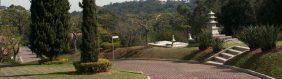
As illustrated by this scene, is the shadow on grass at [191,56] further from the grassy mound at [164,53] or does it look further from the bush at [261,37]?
the bush at [261,37]

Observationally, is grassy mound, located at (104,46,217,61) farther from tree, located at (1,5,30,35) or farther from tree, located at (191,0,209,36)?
tree, located at (191,0,209,36)

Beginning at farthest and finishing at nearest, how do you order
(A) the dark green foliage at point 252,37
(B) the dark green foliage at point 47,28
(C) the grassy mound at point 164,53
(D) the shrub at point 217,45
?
(B) the dark green foliage at point 47,28
(C) the grassy mound at point 164,53
(D) the shrub at point 217,45
(A) the dark green foliage at point 252,37

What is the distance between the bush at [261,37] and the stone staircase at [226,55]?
1.62 m

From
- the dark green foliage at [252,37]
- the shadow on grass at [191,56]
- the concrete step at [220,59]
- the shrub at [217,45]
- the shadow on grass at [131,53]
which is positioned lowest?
the shadow on grass at [131,53]

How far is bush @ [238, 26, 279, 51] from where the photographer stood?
23906 mm

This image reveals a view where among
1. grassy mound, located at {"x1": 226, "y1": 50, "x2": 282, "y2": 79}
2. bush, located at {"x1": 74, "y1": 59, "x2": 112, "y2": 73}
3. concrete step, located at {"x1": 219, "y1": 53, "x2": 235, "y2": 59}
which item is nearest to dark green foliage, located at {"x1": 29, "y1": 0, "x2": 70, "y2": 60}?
bush, located at {"x1": 74, "y1": 59, "x2": 112, "y2": 73}

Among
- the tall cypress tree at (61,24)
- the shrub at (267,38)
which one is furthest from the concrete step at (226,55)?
the tall cypress tree at (61,24)

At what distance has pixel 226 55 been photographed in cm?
2850

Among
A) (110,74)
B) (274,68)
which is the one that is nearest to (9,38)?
(110,74)

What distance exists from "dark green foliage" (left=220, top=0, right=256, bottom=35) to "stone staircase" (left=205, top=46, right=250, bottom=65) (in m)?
17.9

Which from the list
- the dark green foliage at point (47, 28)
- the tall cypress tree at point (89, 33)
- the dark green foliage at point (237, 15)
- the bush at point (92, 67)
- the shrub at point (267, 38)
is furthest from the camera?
the dark green foliage at point (237, 15)

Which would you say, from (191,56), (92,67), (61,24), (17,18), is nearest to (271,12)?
(191,56)

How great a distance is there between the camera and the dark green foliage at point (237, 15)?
4766 cm

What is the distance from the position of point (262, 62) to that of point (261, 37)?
2.67 meters
